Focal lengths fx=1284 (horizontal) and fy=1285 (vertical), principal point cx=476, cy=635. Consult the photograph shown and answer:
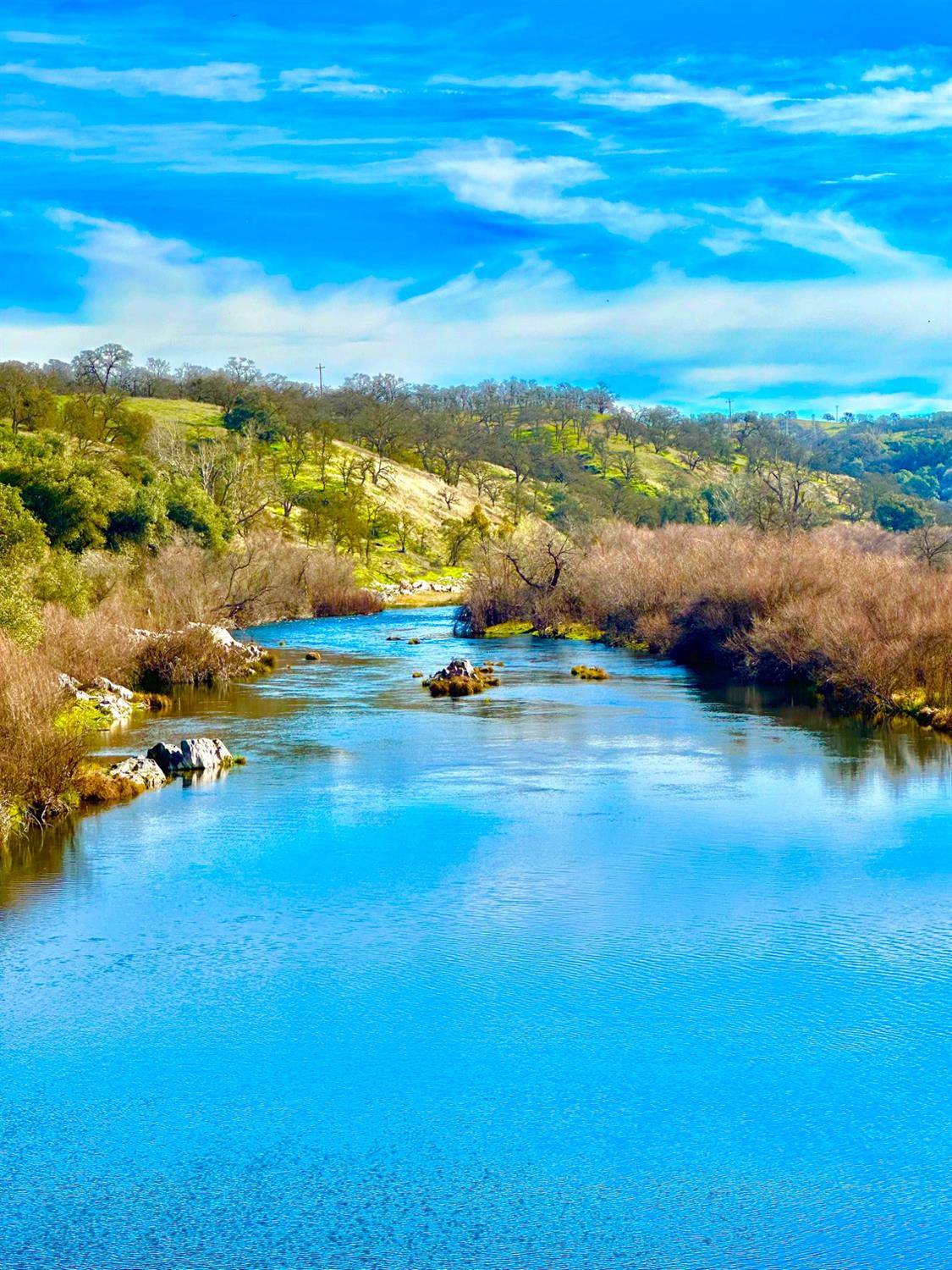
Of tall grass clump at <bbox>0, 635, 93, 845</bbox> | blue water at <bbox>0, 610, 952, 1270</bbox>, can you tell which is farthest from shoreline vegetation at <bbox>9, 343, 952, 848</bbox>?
blue water at <bbox>0, 610, 952, 1270</bbox>

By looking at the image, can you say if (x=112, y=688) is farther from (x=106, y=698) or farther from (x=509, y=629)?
(x=509, y=629)

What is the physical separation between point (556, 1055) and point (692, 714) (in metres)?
28.9

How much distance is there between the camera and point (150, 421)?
415 feet

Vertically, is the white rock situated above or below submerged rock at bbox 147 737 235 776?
above

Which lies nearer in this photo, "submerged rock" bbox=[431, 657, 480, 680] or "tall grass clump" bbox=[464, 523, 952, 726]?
"tall grass clump" bbox=[464, 523, 952, 726]

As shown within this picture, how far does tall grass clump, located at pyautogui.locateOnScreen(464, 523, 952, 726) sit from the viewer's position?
4472 cm

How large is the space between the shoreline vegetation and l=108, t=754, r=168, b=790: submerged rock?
1.27 m

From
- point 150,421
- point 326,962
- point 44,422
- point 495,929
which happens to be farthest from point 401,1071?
point 150,421

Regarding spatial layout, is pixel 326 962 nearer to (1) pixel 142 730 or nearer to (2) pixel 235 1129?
(2) pixel 235 1129

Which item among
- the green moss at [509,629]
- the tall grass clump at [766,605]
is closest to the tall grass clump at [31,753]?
the tall grass clump at [766,605]

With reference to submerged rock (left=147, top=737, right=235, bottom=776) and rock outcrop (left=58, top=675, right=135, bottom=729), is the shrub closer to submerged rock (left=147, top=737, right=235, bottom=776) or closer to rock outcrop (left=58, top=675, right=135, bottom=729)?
rock outcrop (left=58, top=675, right=135, bottom=729)

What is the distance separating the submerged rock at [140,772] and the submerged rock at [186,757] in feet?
3.08

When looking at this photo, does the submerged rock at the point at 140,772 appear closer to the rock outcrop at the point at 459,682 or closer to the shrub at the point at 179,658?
the rock outcrop at the point at 459,682

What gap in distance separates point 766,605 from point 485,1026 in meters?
41.2
